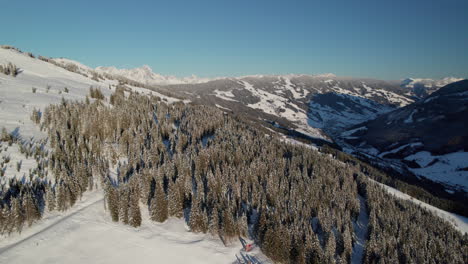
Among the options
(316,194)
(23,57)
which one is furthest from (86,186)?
(23,57)

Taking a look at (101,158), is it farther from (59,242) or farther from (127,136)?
(59,242)

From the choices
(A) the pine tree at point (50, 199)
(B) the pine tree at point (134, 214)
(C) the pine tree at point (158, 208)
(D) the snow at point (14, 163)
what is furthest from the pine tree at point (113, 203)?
(D) the snow at point (14, 163)

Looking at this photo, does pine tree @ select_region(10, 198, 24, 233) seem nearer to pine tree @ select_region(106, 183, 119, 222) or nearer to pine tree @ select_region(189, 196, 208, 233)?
pine tree @ select_region(106, 183, 119, 222)

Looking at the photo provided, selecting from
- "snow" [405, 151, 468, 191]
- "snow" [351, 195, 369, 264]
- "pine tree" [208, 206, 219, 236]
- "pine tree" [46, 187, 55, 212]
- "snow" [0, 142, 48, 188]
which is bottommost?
"snow" [405, 151, 468, 191]

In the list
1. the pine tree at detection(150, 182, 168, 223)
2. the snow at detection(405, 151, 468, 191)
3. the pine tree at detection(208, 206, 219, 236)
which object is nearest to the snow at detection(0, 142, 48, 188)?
the pine tree at detection(150, 182, 168, 223)

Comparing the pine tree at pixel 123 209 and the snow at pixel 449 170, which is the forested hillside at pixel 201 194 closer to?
the pine tree at pixel 123 209

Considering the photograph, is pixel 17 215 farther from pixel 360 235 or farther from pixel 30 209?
pixel 360 235
